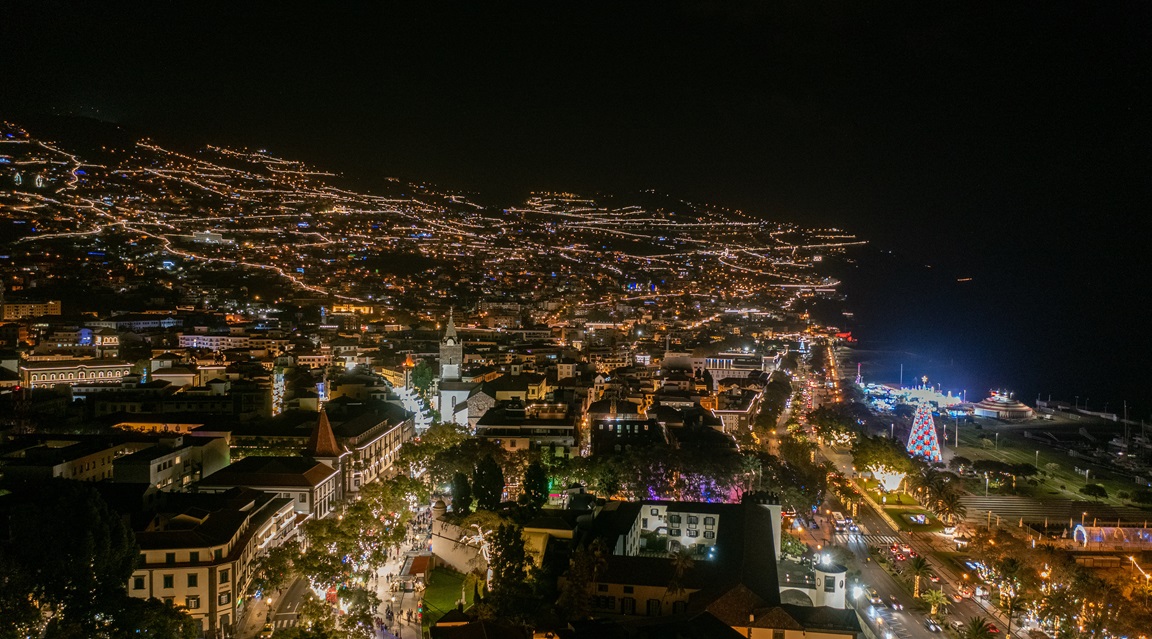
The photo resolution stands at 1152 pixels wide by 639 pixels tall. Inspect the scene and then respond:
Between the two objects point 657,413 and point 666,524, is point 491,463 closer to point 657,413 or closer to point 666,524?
point 666,524

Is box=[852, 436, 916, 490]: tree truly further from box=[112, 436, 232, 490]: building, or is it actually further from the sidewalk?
box=[112, 436, 232, 490]: building

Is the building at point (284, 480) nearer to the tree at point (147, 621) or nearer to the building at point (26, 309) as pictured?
the tree at point (147, 621)

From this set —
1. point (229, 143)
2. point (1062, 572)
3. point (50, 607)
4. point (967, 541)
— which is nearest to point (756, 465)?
point (967, 541)

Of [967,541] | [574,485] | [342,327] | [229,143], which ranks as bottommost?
[967,541]

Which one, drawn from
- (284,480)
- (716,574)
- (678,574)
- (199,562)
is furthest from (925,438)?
(199,562)

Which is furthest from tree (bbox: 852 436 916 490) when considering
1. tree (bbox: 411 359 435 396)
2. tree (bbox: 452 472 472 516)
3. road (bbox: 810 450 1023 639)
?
tree (bbox: 411 359 435 396)

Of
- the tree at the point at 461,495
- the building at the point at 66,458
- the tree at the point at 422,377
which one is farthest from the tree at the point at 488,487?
the tree at the point at 422,377

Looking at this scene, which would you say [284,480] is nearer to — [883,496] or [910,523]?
[910,523]
